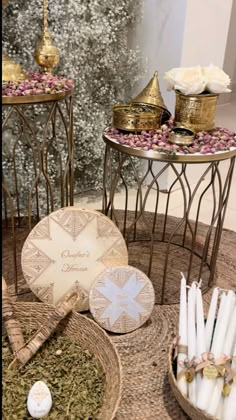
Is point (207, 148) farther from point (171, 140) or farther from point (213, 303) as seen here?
point (213, 303)

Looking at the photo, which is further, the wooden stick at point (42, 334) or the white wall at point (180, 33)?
the white wall at point (180, 33)

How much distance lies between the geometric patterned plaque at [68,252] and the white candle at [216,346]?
0.36 m

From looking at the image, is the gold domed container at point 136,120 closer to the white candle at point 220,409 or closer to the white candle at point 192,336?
the white candle at point 192,336

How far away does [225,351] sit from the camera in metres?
1.14

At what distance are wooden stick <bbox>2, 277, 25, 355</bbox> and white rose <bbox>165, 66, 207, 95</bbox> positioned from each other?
74 centimetres

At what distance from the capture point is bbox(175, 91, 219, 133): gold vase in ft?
4.60

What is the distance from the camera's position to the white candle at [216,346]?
3.40ft

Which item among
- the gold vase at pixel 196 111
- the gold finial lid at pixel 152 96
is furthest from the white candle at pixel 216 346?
the gold finial lid at pixel 152 96

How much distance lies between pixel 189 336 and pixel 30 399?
15.7 inches

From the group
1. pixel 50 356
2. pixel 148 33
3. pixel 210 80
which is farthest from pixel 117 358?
pixel 148 33

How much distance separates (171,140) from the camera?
136cm

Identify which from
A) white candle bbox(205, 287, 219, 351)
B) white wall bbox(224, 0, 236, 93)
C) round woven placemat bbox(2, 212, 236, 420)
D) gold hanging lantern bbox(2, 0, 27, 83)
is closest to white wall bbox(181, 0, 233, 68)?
gold hanging lantern bbox(2, 0, 27, 83)

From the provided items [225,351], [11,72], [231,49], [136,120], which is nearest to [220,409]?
[225,351]

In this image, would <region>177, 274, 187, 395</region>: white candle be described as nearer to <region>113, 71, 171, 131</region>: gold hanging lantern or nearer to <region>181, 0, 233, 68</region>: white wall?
Answer: <region>113, 71, 171, 131</region>: gold hanging lantern
